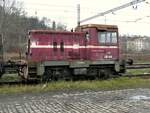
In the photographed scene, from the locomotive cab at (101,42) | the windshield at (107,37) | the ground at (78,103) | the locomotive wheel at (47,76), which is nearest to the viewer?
the ground at (78,103)

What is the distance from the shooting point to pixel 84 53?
19.1 m

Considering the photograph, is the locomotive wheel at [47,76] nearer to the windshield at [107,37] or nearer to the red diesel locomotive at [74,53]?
the red diesel locomotive at [74,53]

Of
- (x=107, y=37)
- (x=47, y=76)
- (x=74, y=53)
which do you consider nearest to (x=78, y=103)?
(x=47, y=76)

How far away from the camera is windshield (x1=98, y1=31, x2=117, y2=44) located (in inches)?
758

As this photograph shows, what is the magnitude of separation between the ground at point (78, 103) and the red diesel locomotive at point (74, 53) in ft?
13.8

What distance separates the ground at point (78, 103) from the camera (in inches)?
378

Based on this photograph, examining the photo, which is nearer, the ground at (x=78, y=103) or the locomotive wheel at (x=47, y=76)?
the ground at (x=78, y=103)

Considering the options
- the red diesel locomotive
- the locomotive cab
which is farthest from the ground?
the locomotive cab

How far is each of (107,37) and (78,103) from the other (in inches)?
361

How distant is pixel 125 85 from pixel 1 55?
21.4 ft

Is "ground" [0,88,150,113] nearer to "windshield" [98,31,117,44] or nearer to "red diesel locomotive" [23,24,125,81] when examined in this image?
"red diesel locomotive" [23,24,125,81]

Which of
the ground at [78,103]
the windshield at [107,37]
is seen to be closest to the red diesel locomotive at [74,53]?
the windshield at [107,37]

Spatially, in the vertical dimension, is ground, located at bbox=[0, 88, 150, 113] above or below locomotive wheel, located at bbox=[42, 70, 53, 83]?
below

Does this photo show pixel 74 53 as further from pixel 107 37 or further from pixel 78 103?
pixel 78 103
